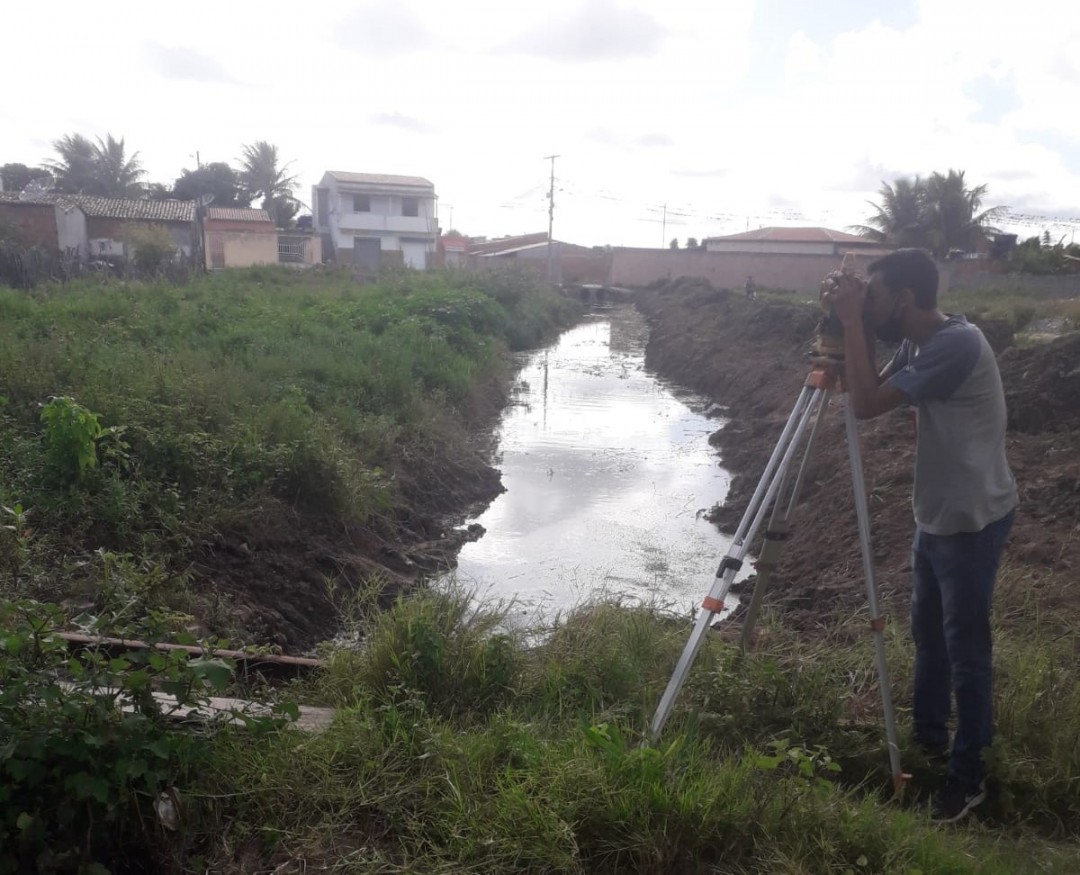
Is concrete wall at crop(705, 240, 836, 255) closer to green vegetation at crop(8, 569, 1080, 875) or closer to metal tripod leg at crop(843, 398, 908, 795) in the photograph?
metal tripod leg at crop(843, 398, 908, 795)

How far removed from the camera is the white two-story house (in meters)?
44.7

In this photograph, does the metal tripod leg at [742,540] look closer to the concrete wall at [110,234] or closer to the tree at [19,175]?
the concrete wall at [110,234]

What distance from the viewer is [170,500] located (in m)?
5.71

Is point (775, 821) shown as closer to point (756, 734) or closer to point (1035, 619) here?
point (756, 734)

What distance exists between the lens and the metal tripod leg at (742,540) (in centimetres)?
283

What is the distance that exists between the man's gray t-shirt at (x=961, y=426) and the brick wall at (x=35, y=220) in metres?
27.0

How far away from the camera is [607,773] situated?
2.56m

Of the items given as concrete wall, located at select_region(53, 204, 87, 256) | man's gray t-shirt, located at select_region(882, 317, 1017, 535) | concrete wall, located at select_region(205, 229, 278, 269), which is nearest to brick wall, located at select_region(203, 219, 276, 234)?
concrete wall, located at select_region(205, 229, 278, 269)

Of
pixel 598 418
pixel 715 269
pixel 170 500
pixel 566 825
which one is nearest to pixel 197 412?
pixel 170 500

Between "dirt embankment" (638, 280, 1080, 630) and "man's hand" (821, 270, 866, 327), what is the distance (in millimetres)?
2284

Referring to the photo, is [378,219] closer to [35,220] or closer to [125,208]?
[125,208]

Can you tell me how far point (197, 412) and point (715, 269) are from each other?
34253mm

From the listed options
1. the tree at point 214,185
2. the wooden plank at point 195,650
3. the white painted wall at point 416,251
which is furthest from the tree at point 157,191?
the wooden plank at point 195,650

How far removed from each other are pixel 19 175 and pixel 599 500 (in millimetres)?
51497
